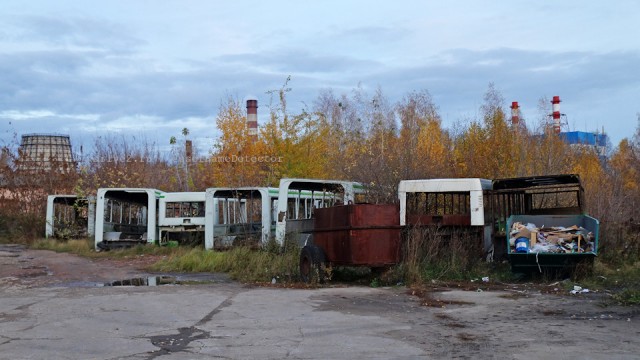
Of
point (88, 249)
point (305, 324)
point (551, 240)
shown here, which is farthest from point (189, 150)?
point (305, 324)

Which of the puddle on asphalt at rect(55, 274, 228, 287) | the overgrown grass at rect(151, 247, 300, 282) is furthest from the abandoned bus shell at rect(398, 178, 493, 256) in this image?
the puddle on asphalt at rect(55, 274, 228, 287)

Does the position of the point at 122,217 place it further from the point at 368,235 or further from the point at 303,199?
the point at 368,235

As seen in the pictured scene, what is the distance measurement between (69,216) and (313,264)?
17758mm

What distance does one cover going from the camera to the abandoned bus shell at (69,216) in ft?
84.0

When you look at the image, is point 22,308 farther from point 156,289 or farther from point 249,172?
point 249,172

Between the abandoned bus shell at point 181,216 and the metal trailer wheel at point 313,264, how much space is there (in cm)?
879

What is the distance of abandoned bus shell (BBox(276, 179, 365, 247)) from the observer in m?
15.6

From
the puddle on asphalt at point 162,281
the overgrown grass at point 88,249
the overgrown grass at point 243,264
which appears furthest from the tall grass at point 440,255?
the overgrown grass at point 88,249

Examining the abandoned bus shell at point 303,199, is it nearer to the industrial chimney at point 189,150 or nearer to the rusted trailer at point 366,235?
the rusted trailer at point 366,235

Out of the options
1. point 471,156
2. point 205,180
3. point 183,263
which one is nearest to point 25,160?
point 205,180

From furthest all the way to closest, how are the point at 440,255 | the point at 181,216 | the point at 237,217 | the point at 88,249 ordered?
the point at 181,216, the point at 88,249, the point at 237,217, the point at 440,255

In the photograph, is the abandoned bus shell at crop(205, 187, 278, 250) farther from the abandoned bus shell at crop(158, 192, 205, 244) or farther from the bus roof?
the bus roof

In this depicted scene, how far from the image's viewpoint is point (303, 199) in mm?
17391

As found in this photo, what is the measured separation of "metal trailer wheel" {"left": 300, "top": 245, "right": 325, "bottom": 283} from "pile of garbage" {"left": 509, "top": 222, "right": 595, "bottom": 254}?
155 inches
